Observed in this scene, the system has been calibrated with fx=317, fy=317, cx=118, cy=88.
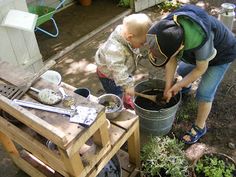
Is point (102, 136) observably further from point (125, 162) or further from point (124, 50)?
point (124, 50)

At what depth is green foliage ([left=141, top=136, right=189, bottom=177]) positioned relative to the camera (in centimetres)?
244

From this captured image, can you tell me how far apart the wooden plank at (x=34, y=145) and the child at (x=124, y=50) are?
93cm

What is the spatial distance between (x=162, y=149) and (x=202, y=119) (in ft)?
2.16

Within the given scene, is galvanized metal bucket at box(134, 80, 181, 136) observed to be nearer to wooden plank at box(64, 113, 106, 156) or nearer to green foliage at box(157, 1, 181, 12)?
wooden plank at box(64, 113, 106, 156)

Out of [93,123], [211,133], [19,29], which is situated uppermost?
[93,123]

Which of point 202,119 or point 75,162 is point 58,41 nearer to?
point 202,119

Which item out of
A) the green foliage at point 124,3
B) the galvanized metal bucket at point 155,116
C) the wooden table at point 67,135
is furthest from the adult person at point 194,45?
the green foliage at point 124,3

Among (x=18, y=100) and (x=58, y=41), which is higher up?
(x=18, y=100)

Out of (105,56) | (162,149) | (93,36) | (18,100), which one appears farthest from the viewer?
(93,36)

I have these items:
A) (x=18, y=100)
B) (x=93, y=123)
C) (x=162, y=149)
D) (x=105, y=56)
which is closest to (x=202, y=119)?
(x=162, y=149)

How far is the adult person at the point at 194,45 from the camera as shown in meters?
2.17

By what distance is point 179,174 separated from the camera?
2.42 metres

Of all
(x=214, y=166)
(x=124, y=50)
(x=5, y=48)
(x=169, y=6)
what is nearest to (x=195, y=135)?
(x=214, y=166)

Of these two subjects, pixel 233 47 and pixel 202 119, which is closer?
pixel 233 47
